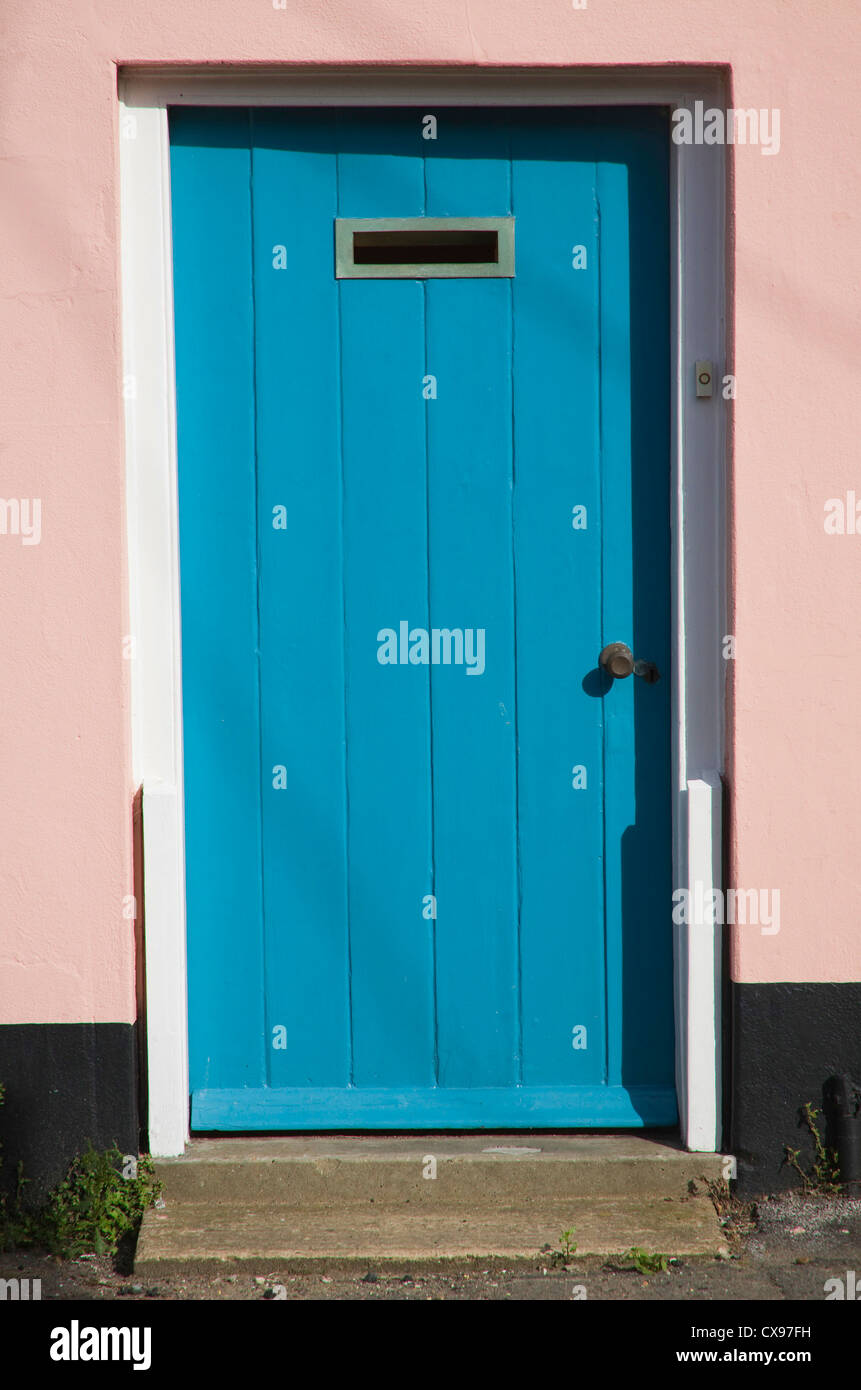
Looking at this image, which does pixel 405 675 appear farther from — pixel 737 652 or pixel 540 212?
pixel 540 212

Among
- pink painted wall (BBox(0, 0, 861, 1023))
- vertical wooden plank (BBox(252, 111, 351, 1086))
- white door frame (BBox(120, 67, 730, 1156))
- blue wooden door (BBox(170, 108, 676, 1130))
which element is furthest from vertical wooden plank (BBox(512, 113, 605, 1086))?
vertical wooden plank (BBox(252, 111, 351, 1086))

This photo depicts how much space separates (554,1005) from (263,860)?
840 mm

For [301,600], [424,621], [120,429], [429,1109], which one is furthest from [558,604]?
[429,1109]

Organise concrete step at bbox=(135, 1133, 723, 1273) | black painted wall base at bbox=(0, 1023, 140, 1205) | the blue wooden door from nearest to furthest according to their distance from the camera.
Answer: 1. concrete step at bbox=(135, 1133, 723, 1273)
2. black painted wall base at bbox=(0, 1023, 140, 1205)
3. the blue wooden door

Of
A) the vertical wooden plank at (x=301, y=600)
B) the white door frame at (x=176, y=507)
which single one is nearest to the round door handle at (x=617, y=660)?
the white door frame at (x=176, y=507)

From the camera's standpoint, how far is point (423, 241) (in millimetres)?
3164

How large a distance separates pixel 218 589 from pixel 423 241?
102 cm

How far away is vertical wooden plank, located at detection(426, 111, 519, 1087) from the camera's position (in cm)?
315

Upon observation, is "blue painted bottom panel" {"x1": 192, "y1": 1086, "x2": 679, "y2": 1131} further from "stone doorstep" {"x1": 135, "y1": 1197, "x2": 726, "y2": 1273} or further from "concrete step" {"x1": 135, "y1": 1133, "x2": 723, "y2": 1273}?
"stone doorstep" {"x1": 135, "y1": 1197, "x2": 726, "y2": 1273}

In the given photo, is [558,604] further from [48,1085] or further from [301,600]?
[48,1085]

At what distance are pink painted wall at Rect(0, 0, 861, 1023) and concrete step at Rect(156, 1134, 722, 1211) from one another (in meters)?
0.46

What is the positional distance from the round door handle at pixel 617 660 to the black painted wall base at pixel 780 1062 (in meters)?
0.82

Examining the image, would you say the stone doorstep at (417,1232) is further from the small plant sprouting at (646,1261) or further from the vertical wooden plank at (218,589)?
the vertical wooden plank at (218,589)

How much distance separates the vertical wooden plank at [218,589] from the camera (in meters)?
3.13
